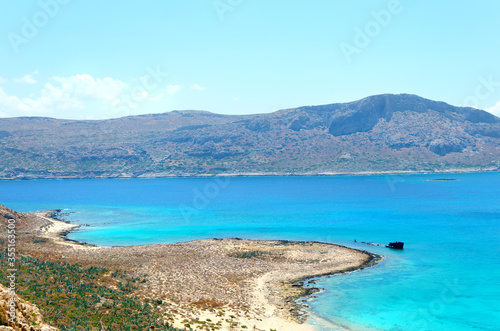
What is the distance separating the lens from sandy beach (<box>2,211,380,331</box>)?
90.4 ft

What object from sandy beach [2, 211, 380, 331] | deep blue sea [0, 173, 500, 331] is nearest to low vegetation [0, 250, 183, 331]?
sandy beach [2, 211, 380, 331]

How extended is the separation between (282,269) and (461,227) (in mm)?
45367

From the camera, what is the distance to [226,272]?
39.2 meters

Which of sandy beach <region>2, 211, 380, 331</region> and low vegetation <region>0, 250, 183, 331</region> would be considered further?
sandy beach <region>2, 211, 380, 331</region>

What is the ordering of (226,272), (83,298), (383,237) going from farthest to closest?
1. (383,237)
2. (226,272)
3. (83,298)

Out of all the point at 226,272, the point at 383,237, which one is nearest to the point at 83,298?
the point at 226,272

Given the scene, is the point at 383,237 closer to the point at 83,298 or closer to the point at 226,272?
the point at 226,272

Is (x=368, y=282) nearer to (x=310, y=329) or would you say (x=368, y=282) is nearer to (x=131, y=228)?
(x=310, y=329)

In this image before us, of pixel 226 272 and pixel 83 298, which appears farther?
pixel 226 272

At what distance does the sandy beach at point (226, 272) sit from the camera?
2755cm

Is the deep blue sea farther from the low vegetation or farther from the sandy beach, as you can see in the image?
the low vegetation

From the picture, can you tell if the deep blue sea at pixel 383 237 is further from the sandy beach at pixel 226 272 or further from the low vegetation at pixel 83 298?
the low vegetation at pixel 83 298

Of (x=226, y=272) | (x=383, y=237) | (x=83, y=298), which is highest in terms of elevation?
(x=83, y=298)

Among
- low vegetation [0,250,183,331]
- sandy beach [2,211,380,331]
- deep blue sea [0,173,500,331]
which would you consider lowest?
deep blue sea [0,173,500,331]
